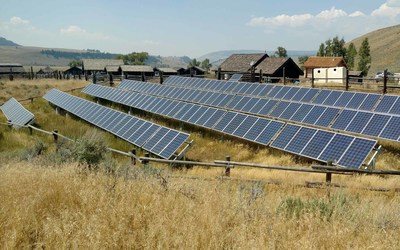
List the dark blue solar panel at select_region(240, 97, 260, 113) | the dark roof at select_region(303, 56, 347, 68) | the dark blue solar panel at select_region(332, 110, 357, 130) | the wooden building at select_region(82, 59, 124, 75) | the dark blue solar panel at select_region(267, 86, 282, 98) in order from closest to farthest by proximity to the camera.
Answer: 1. the dark blue solar panel at select_region(332, 110, 357, 130)
2. the dark blue solar panel at select_region(240, 97, 260, 113)
3. the dark blue solar panel at select_region(267, 86, 282, 98)
4. the dark roof at select_region(303, 56, 347, 68)
5. the wooden building at select_region(82, 59, 124, 75)

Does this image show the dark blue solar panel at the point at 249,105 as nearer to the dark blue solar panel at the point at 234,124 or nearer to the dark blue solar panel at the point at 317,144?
the dark blue solar panel at the point at 234,124

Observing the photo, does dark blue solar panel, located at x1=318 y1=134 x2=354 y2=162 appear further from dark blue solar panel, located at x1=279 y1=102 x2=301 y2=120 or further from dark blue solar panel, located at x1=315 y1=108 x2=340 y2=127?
dark blue solar panel, located at x1=279 y1=102 x2=301 y2=120

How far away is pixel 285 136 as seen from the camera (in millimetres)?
16156

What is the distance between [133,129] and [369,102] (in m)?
15.5

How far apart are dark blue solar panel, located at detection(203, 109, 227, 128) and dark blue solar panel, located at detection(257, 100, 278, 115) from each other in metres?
2.86

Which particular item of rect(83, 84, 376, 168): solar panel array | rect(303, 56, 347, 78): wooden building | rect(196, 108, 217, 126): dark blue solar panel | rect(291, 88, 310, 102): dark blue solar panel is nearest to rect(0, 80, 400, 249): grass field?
rect(83, 84, 376, 168): solar panel array

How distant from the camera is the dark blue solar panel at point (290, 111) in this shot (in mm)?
20422

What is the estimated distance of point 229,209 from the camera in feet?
19.8

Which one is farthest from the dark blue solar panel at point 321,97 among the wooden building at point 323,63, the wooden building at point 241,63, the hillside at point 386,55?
the hillside at point 386,55

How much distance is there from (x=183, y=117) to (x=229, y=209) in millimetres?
16672

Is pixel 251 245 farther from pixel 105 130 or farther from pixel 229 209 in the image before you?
pixel 105 130

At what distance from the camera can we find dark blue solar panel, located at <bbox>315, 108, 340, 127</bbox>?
18.1 meters

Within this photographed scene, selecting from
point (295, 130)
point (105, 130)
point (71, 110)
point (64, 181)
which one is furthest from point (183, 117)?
point (64, 181)

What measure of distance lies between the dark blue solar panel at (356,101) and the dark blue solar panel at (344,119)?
15.0 feet
